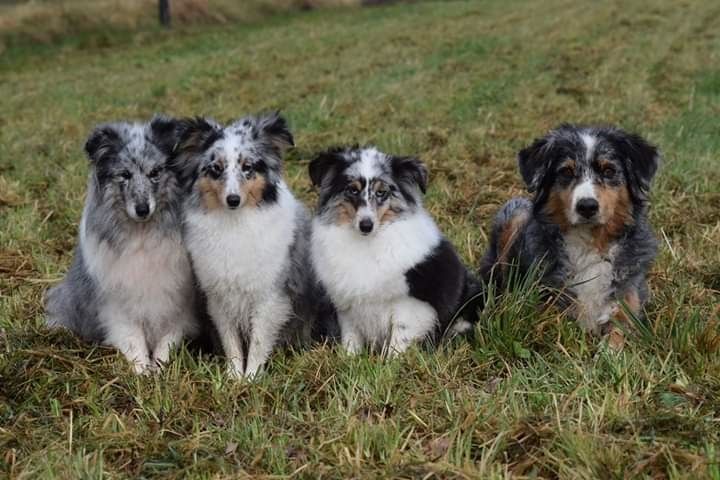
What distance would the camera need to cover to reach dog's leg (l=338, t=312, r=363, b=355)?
469cm

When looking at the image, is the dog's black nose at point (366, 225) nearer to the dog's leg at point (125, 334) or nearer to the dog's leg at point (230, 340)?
the dog's leg at point (230, 340)

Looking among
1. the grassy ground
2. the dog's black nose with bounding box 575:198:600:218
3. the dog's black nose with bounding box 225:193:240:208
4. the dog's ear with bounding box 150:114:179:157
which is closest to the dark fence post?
the grassy ground

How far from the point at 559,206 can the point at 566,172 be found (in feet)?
0.72

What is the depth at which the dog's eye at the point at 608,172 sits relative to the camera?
4.50 metres

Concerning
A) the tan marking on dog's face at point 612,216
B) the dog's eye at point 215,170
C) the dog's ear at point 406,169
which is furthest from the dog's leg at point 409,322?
the dog's eye at point 215,170

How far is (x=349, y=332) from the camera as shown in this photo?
15.5ft

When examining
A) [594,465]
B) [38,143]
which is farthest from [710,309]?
[38,143]

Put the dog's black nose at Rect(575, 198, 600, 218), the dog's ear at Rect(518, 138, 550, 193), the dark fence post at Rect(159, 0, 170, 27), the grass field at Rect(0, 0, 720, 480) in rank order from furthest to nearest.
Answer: the dark fence post at Rect(159, 0, 170, 27) < the dog's ear at Rect(518, 138, 550, 193) < the dog's black nose at Rect(575, 198, 600, 218) < the grass field at Rect(0, 0, 720, 480)

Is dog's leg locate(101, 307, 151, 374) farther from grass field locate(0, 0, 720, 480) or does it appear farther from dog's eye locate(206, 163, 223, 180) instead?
dog's eye locate(206, 163, 223, 180)

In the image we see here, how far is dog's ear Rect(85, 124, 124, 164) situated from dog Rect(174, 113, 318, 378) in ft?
1.24

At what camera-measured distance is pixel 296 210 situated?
4.96 meters

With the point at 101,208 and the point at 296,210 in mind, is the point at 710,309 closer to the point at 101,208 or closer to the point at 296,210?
the point at 296,210

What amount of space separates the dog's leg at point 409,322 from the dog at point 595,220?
813 millimetres

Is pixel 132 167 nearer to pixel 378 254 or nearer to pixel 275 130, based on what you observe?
pixel 275 130
